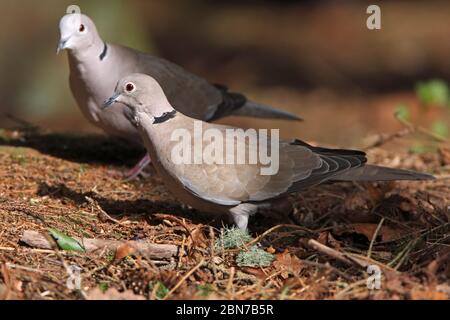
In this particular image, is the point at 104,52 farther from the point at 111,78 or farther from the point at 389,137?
the point at 389,137

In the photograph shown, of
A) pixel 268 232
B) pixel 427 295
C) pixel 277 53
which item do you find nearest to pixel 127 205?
pixel 268 232

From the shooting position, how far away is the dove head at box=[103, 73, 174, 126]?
3.53 m

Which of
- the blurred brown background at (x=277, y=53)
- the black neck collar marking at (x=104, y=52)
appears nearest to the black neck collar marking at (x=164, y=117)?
the black neck collar marking at (x=104, y=52)

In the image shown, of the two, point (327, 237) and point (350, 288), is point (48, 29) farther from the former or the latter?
point (350, 288)

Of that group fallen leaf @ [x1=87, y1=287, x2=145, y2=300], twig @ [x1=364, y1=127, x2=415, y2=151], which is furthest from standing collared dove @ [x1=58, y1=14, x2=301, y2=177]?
fallen leaf @ [x1=87, y1=287, x2=145, y2=300]

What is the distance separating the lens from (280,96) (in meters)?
9.05

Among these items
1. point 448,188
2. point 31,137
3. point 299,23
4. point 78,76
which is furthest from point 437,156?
point 299,23

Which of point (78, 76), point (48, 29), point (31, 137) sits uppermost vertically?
point (48, 29)

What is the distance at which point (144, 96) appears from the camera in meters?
3.53

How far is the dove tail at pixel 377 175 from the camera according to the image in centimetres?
372

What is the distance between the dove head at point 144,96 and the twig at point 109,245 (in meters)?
0.66

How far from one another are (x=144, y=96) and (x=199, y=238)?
715 mm

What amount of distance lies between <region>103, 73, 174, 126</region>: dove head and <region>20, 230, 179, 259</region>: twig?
0.66 meters
